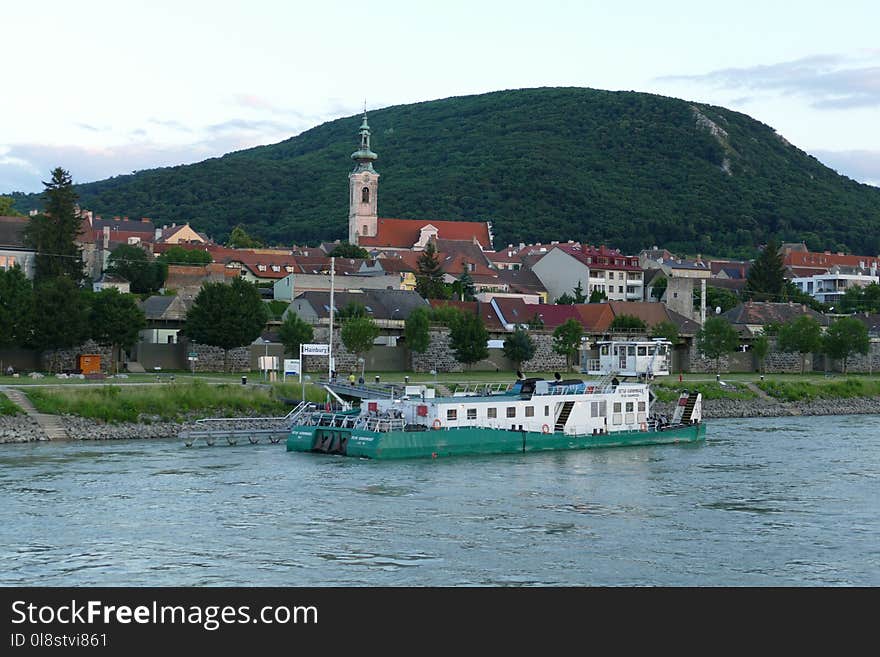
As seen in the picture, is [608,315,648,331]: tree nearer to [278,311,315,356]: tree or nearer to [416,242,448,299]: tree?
[416,242,448,299]: tree

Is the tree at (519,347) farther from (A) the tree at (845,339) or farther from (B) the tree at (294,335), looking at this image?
(A) the tree at (845,339)

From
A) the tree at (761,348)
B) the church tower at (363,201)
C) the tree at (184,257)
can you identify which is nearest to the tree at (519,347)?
the tree at (761,348)

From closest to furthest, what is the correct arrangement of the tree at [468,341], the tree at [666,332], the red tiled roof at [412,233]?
the tree at [468,341] < the tree at [666,332] < the red tiled roof at [412,233]

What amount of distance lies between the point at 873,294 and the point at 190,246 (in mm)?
78926

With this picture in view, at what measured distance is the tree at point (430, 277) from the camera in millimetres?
113875

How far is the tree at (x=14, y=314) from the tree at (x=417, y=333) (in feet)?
80.5

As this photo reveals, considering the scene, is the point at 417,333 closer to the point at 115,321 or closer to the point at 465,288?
the point at 115,321

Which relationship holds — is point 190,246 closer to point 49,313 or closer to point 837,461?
point 49,313

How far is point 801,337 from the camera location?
94875 mm

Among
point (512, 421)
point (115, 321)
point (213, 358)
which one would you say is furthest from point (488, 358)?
point (512, 421)

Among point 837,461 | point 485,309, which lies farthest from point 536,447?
point 485,309

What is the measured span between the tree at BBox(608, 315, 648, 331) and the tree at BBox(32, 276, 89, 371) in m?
42.6

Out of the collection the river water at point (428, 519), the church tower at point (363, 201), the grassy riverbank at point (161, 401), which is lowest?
the river water at point (428, 519)
